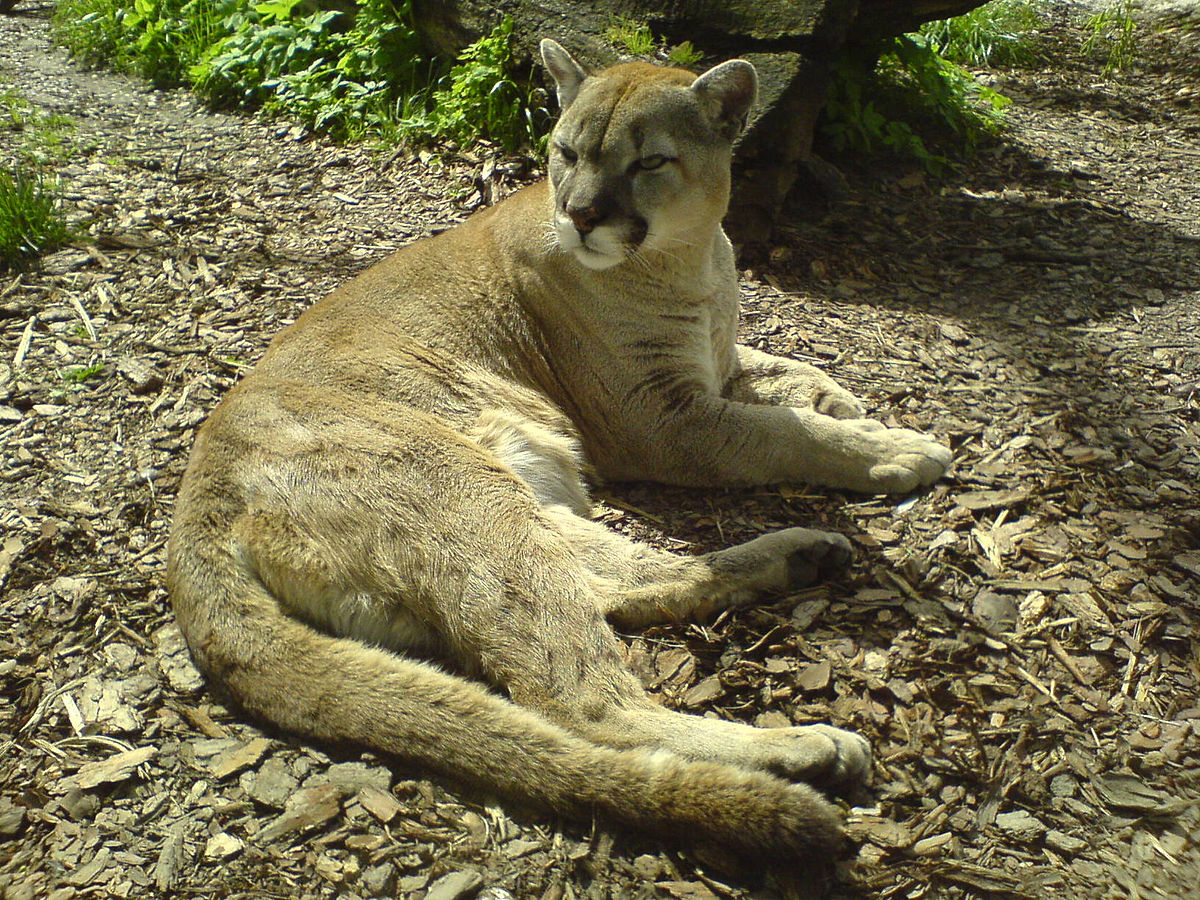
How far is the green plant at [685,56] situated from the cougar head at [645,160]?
4.62ft

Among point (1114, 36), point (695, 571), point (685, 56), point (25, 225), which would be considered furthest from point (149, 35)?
point (1114, 36)

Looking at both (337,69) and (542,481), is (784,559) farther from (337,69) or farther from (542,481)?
(337,69)

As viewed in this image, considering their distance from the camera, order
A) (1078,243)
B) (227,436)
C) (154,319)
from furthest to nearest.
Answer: (1078,243), (154,319), (227,436)

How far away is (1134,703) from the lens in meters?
2.74

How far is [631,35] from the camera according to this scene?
534 cm

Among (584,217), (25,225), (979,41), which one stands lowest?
(25,225)

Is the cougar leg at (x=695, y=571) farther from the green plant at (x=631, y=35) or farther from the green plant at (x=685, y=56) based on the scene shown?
the green plant at (x=631, y=35)

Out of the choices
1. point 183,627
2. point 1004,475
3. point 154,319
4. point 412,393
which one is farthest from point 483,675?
point 154,319

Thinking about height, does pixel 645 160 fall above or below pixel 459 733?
above

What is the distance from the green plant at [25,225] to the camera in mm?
5105

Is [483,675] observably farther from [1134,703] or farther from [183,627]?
[1134,703]

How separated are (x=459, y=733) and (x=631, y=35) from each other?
4.44 m

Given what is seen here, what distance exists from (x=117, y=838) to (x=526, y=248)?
2648mm

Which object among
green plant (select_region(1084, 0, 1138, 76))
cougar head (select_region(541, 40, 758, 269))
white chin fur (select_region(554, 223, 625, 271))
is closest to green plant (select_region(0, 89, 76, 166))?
cougar head (select_region(541, 40, 758, 269))
